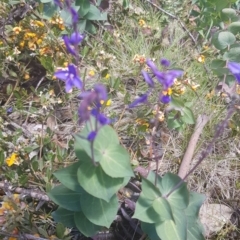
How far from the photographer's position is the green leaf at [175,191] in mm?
1001

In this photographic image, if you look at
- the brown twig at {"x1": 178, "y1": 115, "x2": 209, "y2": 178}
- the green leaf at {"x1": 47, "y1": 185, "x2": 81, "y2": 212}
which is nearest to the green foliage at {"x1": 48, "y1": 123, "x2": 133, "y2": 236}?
the green leaf at {"x1": 47, "y1": 185, "x2": 81, "y2": 212}

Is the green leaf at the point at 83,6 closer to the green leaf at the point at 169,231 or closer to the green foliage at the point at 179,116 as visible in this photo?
the green foliage at the point at 179,116

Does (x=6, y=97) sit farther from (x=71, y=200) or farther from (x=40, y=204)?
(x=71, y=200)

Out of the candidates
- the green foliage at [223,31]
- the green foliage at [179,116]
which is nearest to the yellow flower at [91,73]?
the green foliage at [179,116]

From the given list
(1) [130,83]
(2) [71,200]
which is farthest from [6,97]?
(2) [71,200]

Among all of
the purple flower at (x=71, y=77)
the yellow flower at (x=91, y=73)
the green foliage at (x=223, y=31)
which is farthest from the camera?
the yellow flower at (x=91, y=73)

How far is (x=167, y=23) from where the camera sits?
6.99ft

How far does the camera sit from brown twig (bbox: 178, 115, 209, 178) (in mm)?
1438

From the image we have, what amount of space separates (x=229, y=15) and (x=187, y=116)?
1.60ft

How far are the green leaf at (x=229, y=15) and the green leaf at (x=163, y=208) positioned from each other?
94 cm

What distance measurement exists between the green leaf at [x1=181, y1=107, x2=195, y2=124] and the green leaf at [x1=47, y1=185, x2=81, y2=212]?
0.58 metres

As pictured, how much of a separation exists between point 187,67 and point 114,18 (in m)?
0.51

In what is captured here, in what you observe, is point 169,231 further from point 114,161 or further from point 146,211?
point 114,161

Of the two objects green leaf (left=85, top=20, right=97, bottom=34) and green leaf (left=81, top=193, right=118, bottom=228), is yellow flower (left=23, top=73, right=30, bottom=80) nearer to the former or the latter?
green leaf (left=85, top=20, right=97, bottom=34)
